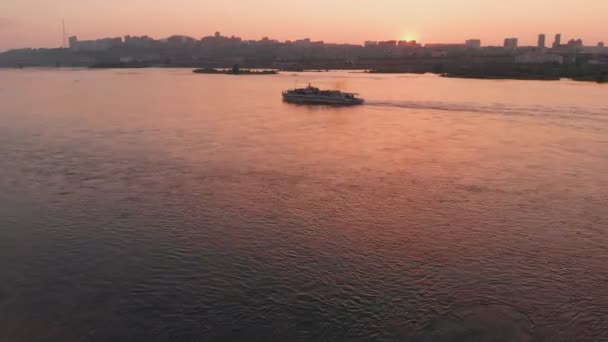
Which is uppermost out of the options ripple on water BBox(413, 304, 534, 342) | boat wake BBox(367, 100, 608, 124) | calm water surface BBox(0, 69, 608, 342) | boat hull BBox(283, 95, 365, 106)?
boat hull BBox(283, 95, 365, 106)

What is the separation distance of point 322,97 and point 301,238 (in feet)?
105

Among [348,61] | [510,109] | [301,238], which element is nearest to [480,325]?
[301,238]

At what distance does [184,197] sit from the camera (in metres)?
14.1

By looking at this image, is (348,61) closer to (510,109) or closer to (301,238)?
(510,109)

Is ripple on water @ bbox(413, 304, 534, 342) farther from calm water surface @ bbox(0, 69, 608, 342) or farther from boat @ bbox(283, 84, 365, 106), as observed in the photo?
boat @ bbox(283, 84, 365, 106)

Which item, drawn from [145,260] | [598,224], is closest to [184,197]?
[145,260]

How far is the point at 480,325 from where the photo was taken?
7746 mm

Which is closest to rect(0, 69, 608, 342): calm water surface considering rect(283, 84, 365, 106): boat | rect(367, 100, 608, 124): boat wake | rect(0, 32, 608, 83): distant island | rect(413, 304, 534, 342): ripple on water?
rect(413, 304, 534, 342): ripple on water

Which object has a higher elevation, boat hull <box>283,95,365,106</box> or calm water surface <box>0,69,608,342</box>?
boat hull <box>283,95,365,106</box>

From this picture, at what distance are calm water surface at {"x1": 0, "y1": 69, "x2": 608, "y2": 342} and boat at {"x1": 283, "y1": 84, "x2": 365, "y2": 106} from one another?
1720 cm

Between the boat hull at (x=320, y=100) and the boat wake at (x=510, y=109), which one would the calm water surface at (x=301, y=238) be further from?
the boat hull at (x=320, y=100)

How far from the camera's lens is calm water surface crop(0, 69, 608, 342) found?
26.1ft

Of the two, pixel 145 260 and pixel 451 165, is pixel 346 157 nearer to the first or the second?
pixel 451 165

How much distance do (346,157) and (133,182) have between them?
8.59 metres
